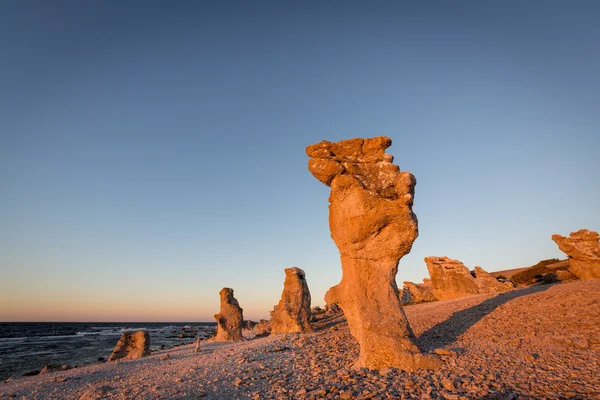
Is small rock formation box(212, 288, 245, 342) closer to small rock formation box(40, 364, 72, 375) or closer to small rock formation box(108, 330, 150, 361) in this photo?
small rock formation box(108, 330, 150, 361)

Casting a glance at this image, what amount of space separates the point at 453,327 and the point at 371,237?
6.47m

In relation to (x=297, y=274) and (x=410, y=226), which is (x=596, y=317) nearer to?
(x=410, y=226)

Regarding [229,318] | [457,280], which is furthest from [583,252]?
[229,318]

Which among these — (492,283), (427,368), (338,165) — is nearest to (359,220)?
(338,165)

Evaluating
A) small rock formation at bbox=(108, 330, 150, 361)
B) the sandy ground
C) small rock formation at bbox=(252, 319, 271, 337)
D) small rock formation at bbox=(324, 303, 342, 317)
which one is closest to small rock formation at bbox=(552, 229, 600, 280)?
the sandy ground

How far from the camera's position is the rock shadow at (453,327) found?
452 inches

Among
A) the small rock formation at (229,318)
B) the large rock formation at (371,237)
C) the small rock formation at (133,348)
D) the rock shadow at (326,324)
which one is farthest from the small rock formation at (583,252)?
the small rock formation at (133,348)

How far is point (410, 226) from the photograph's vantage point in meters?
10.3

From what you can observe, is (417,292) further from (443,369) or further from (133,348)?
(443,369)

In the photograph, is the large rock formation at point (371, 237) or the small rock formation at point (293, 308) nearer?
the large rock formation at point (371, 237)

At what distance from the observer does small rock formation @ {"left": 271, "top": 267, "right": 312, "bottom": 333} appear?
23.1m

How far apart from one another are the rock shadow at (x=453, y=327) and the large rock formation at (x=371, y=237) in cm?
143

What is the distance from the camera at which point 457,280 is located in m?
28.7

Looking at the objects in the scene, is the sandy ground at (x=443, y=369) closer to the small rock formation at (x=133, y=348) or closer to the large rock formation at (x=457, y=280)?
the small rock formation at (x=133, y=348)
